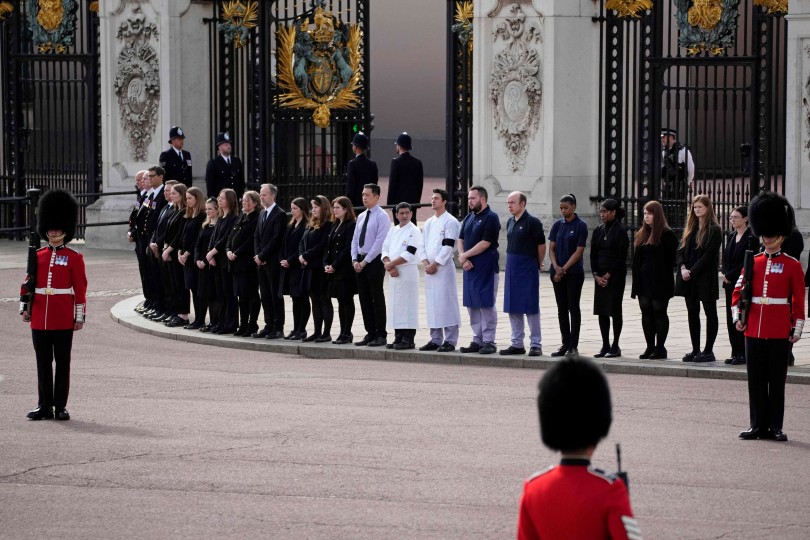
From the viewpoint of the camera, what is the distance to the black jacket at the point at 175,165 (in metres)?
24.1

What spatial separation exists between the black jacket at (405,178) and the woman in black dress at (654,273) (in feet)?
27.4

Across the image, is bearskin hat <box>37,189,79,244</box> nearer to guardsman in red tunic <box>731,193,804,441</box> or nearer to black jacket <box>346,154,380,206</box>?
guardsman in red tunic <box>731,193,804,441</box>

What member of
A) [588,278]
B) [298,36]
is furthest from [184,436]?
[298,36]

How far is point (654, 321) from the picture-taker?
46.8 ft

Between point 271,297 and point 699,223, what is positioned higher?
point 699,223

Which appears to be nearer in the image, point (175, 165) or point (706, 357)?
point (706, 357)

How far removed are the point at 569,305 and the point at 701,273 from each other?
1352 millimetres

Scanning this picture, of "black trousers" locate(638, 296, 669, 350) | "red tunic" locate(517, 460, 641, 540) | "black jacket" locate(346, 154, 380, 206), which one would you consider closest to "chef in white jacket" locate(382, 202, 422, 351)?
"black trousers" locate(638, 296, 669, 350)

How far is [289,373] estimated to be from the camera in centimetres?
1367

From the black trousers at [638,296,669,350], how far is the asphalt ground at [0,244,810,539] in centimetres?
81

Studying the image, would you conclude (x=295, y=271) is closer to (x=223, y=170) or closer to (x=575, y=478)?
(x=223, y=170)

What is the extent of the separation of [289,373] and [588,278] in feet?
27.5

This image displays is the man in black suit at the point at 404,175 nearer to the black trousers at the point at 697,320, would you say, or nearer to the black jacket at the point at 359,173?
the black jacket at the point at 359,173

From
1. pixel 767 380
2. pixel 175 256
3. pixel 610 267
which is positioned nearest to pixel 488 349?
pixel 610 267
